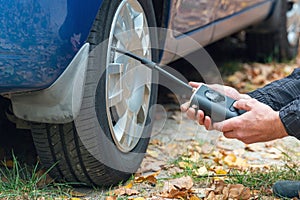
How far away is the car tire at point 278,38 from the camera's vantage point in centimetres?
493

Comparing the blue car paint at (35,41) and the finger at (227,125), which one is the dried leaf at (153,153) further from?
the blue car paint at (35,41)

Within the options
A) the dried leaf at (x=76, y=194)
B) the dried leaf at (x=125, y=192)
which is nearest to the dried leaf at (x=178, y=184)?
the dried leaf at (x=125, y=192)

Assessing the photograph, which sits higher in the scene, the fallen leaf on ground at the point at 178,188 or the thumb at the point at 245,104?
the thumb at the point at 245,104

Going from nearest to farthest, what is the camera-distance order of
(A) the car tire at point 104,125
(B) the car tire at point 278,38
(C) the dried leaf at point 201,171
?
(A) the car tire at point 104,125 < (C) the dried leaf at point 201,171 < (B) the car tire at point 278,38

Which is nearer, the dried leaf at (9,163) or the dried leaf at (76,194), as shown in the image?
the dried leaf at (76,194)

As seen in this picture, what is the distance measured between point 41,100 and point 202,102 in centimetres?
55

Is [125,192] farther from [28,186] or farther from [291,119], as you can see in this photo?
[291,119]

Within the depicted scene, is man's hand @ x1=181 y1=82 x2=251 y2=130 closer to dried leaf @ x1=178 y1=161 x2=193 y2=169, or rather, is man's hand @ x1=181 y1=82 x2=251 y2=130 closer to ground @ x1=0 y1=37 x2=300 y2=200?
ground @ x1=0 y1=37 x2=300 y2=200

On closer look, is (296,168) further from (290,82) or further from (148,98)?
(148,98)

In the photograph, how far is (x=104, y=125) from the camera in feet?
7.08

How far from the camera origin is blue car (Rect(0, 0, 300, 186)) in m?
1.89

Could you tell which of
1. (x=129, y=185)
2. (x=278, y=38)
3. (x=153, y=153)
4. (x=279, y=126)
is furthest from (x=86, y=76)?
(x=278, y=38)

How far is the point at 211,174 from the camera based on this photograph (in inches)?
98.7

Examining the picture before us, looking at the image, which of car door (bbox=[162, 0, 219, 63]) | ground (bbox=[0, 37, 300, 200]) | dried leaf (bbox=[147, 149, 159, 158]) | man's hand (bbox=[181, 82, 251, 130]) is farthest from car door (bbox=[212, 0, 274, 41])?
man's hand (bbox=[181, 82, 251, 130])
